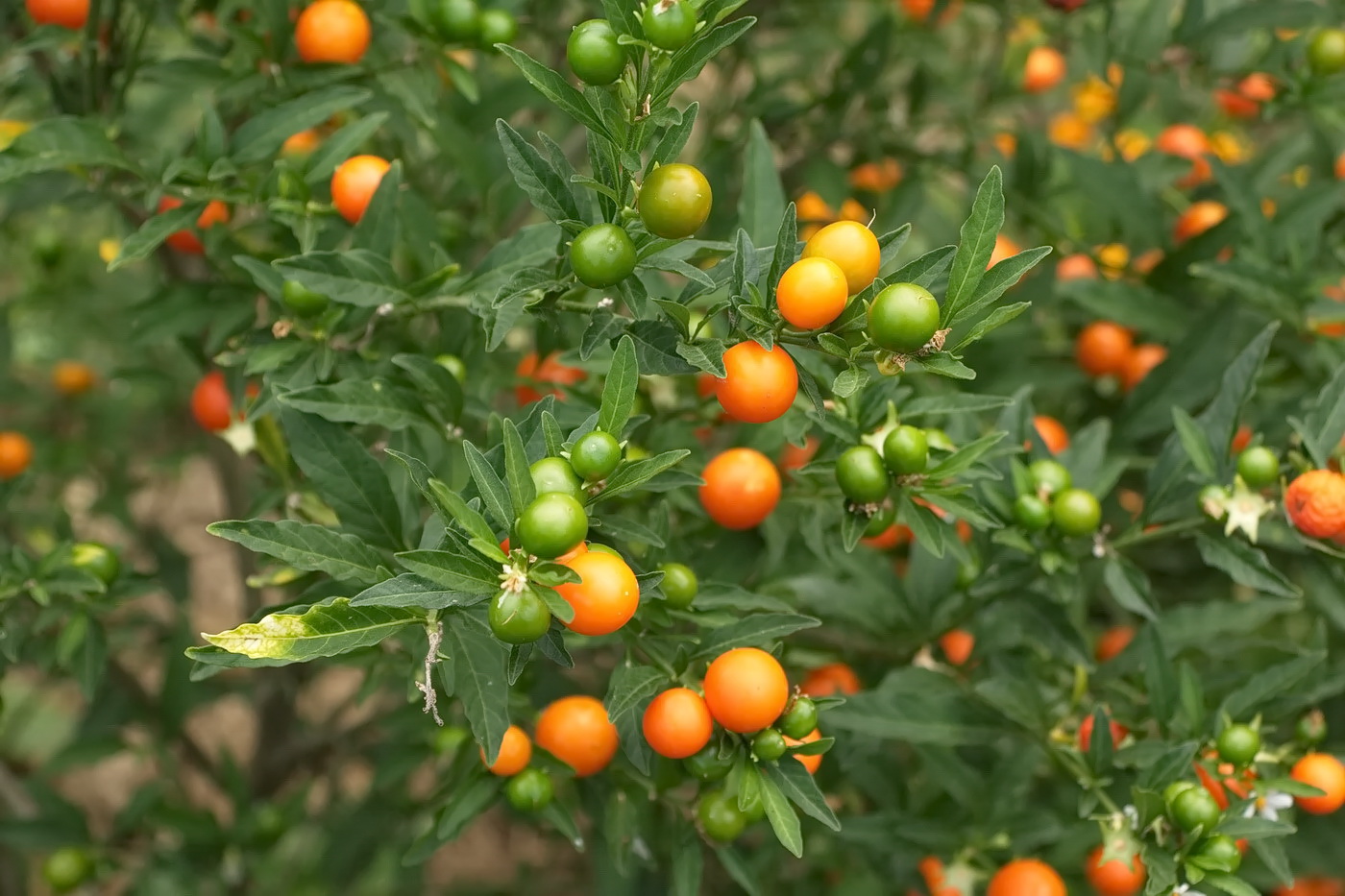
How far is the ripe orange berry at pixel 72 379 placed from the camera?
280 centimetres

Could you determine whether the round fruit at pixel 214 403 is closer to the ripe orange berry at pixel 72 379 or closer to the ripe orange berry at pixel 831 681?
the ripe orange berry at pixel 831 681

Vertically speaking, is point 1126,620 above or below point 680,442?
below

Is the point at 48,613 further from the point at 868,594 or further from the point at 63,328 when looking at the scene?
the point at 63,328

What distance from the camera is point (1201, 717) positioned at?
155 centimetres

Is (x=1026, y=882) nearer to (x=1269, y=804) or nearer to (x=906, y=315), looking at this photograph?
(x=1269, y=804)

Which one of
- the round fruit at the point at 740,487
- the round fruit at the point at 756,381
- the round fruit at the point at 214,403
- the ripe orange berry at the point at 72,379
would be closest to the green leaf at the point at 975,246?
the round fruit at the point at 756,381

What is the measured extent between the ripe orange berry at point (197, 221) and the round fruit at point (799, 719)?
39.8 inches

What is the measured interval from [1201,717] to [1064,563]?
28 cm

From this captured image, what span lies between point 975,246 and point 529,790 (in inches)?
32.2

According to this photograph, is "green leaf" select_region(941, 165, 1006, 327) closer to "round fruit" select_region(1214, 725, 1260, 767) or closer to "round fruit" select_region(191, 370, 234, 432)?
"round fruit" select_region(1214, 725, 1260, 767)

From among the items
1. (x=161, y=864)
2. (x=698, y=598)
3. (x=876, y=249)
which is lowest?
(x=161, y=864)

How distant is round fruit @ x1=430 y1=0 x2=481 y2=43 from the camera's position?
159 centimetres

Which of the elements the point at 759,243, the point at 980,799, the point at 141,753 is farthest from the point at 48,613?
the point at 980,799

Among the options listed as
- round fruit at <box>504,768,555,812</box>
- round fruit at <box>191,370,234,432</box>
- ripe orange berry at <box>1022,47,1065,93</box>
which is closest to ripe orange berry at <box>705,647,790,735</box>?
round fruit at <box>504,768,555,812</box>
